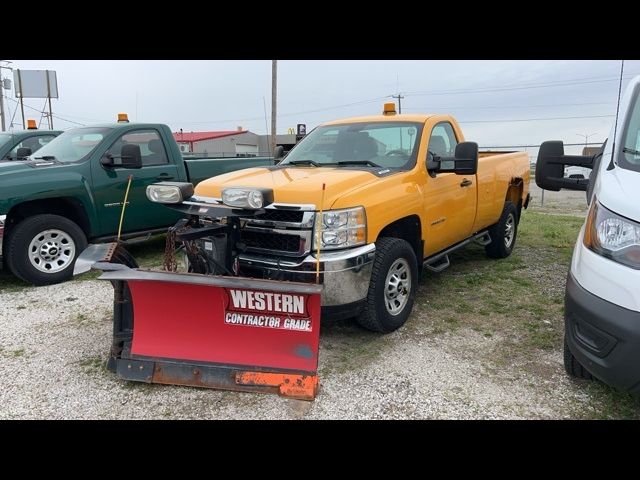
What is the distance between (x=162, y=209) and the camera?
21.9ft

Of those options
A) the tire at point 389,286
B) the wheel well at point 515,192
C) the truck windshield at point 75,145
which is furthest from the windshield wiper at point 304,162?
the wheel well at point 515,192

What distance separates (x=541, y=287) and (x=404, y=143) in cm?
234

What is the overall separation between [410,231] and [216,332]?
2.03 meters

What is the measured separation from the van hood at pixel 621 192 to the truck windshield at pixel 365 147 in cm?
188

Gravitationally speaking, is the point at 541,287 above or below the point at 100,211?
below

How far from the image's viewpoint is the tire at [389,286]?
383 cm

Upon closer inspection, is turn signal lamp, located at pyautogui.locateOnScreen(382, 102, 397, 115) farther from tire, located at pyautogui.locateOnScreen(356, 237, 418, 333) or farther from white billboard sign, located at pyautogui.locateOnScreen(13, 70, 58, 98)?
white billboard sign, located at pyautogui.locateOnScreen(13, 70, 58, 98)

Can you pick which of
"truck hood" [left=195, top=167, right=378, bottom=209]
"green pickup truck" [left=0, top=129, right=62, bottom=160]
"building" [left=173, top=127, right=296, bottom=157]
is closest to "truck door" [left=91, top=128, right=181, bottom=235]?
"green pickup truck" [left=0, top=129, right=62, bottom=160]

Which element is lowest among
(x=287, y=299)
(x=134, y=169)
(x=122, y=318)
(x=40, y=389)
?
(x=40, y=389)

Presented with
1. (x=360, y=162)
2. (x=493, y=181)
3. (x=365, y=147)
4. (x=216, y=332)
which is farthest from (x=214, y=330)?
(x=493, y=181)

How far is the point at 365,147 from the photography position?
481cm

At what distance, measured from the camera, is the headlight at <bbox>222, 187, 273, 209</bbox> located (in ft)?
11.0

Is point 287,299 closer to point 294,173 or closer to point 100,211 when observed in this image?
point 294,173

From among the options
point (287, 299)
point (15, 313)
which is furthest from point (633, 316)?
point (15, 313)
